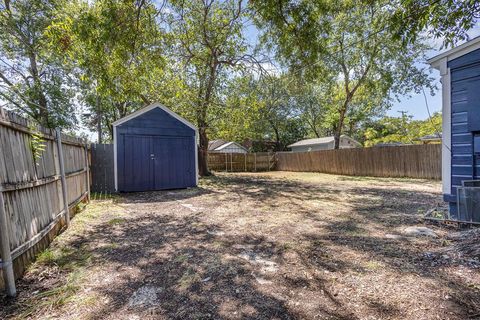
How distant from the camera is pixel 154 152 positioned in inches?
327

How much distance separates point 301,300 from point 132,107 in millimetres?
20377

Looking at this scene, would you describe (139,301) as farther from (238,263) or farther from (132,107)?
(132,107)

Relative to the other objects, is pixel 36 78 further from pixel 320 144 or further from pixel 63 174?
pixel 320 144

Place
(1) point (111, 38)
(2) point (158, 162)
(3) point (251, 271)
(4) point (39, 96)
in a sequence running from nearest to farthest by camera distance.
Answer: (3) point (251, 271) < (1) point (111, 38) < (2) point (158, 162) < (4) point (39, 96)

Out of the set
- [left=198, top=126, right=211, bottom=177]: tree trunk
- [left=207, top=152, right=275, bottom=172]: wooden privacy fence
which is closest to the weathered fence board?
[left=198, top=126, right=211, bottom=177]: tree trunk

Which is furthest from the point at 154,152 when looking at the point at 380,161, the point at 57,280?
the point at 380,161

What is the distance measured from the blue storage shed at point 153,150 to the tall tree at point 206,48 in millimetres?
2830

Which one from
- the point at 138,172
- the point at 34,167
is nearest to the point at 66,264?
the point at 34,167

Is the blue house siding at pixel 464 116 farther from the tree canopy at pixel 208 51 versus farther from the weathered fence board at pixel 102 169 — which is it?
the weathered fence board at pixel 102 169

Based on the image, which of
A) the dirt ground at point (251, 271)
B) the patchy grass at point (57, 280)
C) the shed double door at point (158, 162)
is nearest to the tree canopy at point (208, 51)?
the shed double door at point (158, 162)

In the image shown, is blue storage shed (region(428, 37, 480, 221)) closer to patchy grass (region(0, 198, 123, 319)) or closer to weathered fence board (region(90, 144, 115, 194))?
patchy grass (region(0, 198, 123, 319))

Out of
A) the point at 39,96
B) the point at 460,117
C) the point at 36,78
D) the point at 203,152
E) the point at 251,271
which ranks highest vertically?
the point at 36,78

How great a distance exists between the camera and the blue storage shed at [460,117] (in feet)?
12.5

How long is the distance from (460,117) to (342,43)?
1041cm
